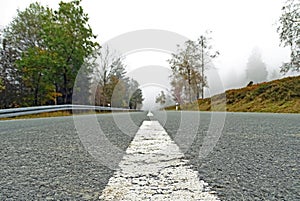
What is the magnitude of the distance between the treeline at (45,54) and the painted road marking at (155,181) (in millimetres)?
26241

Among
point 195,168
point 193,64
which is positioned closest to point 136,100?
point 193,64

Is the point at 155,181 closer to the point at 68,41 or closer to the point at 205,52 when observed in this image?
the point at 68,41

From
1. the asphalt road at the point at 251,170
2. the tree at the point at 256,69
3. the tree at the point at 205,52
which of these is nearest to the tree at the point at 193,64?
the tree at the point at 205,52

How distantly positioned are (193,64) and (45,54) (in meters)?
21.4

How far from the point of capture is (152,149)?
107 inches

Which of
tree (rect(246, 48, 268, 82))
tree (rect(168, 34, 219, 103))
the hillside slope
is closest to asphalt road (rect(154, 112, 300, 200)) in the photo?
the hillside slope

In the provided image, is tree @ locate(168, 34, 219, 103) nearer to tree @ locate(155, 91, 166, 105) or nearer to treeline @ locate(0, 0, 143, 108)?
treeline @ locate(0, 0, 143, 108)

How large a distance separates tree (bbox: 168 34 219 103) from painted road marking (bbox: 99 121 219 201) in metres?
38.0

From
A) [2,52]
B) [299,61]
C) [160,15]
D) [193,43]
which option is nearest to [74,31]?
[2,52]

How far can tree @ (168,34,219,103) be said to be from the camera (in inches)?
1533

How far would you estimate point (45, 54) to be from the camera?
1099 inches

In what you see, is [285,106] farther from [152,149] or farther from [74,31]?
[74,31]

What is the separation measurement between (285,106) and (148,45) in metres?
12.1

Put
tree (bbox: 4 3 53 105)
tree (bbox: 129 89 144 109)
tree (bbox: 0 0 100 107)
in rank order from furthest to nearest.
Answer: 1. tree (bbox: 129 89 144 109)
2. tree (bbox: 4 3 53 105)
3. tree (bbox: 0 0 100 107)
